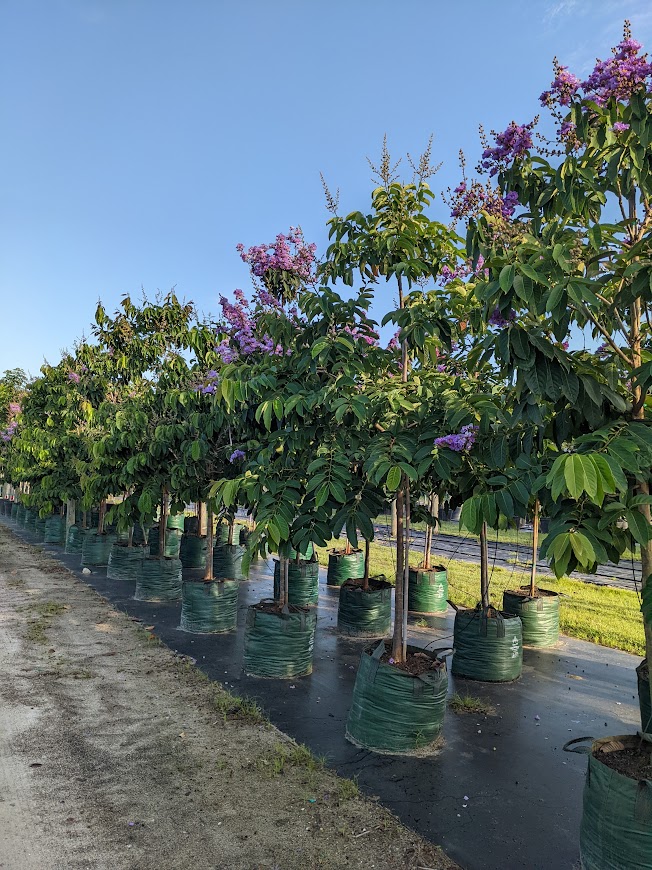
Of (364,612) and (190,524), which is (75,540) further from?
(364,612)

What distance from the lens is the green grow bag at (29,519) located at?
19.0 meters

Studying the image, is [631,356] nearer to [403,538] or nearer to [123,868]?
[403,538]

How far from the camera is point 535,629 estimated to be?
6.83 metres

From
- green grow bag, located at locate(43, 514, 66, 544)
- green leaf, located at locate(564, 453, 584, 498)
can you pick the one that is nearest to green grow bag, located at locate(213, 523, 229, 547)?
green grow bag, located at locate(43, 514, 66, 544)

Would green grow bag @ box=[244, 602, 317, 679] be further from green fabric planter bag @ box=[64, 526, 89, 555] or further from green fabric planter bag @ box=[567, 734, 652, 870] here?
green fabric planter bag @ box=[64, 526, 89, 555]

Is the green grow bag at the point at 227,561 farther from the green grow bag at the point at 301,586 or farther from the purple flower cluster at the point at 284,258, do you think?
the purple flower cluster at the point at 284,258

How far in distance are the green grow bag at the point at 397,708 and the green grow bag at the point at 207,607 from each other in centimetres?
311

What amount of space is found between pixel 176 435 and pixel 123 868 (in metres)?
4.43

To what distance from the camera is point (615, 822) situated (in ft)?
8.80

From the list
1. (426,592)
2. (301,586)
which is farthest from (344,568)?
(426,592)

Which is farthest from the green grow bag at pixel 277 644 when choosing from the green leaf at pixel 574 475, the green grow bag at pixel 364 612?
the green leaf at pixel 574 475

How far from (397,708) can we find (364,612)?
10.0 ft

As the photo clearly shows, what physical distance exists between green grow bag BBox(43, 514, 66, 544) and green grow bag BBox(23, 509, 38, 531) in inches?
120

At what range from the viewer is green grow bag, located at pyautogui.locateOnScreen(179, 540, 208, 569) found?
37.7ft
